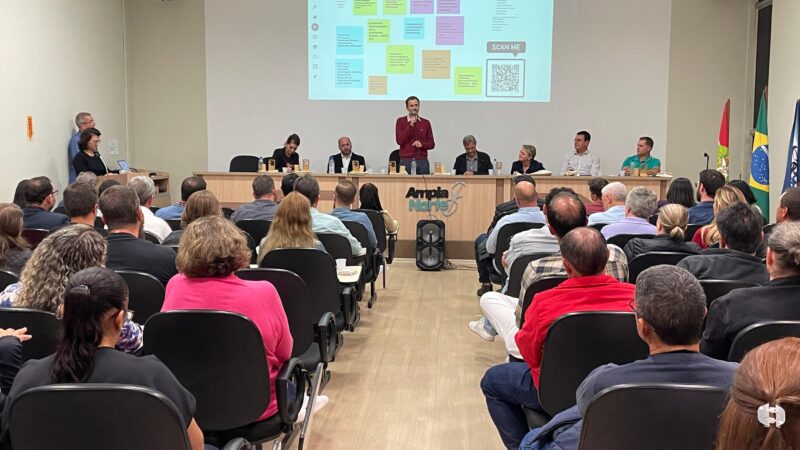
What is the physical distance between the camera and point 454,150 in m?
10.9

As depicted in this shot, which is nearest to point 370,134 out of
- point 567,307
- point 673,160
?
point 673,160

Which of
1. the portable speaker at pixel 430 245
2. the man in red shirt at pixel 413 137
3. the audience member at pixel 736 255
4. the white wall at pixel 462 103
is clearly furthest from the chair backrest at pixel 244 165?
the audience member at pixel 736 255

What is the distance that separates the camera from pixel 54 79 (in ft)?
29.6

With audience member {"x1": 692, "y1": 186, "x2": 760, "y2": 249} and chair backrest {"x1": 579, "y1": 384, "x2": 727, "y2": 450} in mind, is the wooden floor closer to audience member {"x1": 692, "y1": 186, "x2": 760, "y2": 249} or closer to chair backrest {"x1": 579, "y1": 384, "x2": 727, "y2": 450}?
audience member {"x1": 692, "y1": 186, "x2": 760, "y2": 249}

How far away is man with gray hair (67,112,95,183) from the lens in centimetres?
916

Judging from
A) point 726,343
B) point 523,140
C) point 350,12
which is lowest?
point 726,343

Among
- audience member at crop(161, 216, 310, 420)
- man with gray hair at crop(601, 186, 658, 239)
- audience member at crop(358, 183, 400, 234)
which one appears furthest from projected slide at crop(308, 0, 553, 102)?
audience member at crop(161, 216, 310, 420)

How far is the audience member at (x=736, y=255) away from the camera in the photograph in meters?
3.52

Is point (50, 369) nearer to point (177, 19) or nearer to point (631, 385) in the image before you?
point (631, 385)

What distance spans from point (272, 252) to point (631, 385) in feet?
8.37

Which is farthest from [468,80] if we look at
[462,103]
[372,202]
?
[372,202]

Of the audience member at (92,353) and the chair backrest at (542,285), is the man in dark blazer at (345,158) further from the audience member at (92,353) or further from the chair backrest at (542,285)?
the audience member at (92,353)

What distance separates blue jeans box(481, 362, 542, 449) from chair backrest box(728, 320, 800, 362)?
32.6 inches

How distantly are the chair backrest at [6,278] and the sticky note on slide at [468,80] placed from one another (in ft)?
26.4
